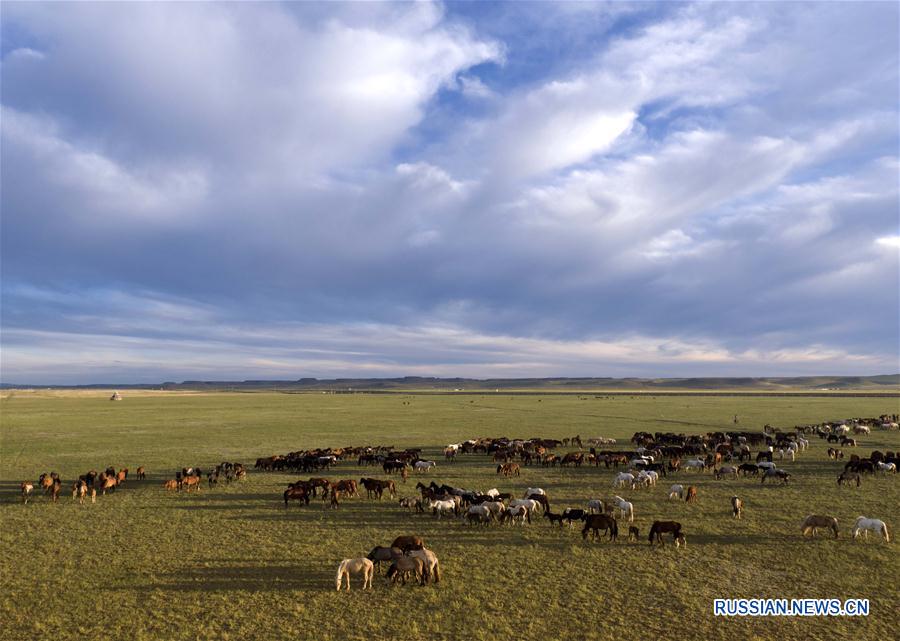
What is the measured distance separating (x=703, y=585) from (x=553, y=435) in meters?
36.6

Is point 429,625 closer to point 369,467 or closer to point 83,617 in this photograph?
point 83,617

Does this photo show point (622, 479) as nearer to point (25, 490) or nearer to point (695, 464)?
point (695, 464)

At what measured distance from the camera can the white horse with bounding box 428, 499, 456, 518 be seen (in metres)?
19.8

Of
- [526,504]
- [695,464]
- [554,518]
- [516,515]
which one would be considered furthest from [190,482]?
[695,464]

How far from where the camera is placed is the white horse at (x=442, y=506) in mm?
19844

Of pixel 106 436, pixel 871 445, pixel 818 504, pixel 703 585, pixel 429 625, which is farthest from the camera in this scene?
pixel 106 436

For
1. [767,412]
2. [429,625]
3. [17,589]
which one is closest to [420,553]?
[429,625]

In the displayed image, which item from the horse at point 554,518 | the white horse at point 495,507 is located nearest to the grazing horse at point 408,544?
the white horse at point 495,507

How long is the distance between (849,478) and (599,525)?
17753 mm

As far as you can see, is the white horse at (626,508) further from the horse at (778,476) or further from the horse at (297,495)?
the horse at (297,495)

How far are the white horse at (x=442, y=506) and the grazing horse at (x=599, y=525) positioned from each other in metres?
5.18

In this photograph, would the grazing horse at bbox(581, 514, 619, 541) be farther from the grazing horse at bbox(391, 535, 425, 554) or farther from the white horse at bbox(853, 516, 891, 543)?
the white horse at bbox(853, 516, 891, 543)

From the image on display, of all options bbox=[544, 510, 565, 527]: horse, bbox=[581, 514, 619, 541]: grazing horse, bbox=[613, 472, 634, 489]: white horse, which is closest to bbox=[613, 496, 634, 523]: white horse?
bbox=[581, 514, 619, 541]: grazing horse

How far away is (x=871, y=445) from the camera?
39.8 metres
